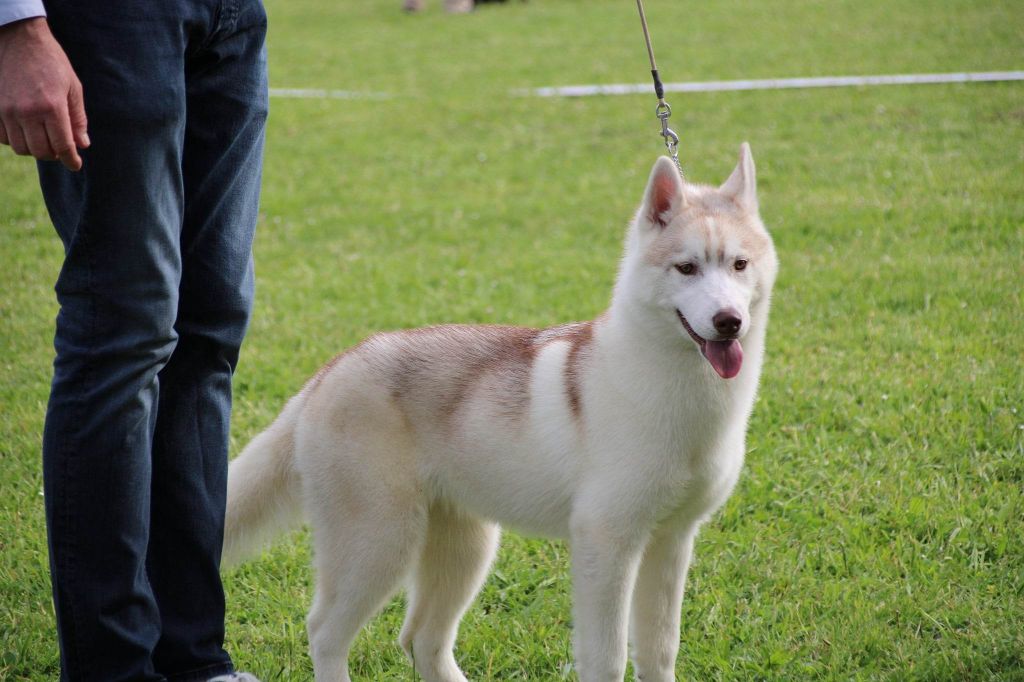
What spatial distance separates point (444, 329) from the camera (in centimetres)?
301

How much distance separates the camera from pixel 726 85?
11367 mm

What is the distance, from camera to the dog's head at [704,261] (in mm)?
2453

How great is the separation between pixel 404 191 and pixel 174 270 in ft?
20.8

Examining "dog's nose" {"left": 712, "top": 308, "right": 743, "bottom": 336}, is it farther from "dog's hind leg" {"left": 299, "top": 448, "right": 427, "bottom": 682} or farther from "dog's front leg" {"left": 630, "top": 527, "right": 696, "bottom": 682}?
"dog's hind leg" {"left": 299, "top": 448, "right": 427, "bottom": 682}

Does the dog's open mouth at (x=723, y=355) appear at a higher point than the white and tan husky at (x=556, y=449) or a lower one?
higher

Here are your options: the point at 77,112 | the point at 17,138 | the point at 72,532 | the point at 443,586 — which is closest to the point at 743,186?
the point at 443,586

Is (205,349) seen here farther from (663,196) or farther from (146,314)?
(663,196)

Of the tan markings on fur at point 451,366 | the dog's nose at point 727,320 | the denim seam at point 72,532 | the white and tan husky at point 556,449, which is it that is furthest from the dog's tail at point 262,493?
the dog's nose at point 727,320

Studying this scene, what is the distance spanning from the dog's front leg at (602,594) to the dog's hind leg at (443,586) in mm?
437

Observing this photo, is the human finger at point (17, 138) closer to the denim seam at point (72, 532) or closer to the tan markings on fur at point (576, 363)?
the denim seam at point (72, 532)

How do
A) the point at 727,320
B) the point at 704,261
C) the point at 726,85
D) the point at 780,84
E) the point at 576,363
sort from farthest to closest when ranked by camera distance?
1. the point at 726,85
2. the point at 780,84
3. the point at 576,363
4. the point at 704,261
5. the point at 727,320

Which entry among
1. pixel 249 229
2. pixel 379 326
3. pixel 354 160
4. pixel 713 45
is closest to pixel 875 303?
pixel 379 326

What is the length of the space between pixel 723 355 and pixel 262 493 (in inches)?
51.3

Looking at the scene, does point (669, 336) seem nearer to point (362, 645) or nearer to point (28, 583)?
point (362, 645)
